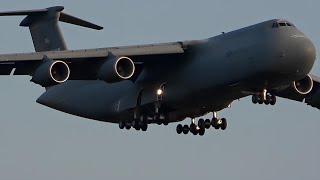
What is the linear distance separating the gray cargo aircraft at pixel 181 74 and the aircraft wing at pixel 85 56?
3 cm

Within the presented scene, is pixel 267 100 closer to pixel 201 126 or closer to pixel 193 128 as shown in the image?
pixel 201 126

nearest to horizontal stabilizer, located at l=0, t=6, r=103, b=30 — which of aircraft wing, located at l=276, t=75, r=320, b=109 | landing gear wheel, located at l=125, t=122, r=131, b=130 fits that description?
landing gear wheel, located at l=125, t=122, r=131, b=130

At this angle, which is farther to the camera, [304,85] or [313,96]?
[313,96]

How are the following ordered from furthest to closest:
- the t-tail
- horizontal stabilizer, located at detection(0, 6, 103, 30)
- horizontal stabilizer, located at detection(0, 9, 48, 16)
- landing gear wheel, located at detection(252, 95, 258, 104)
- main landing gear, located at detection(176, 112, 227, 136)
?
the t-tail → horizontal stabilizer, located at detection(0, 6, 103, 30) → horizontal stabilizer, located at detection(0, 9, 48, 16) → main landing gear, located at detection(176, 112, 227, 136) → landing gear wheel, located at detection(252, 95, 258, 104)

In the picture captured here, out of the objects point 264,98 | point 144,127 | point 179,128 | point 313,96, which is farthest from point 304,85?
point 144,127

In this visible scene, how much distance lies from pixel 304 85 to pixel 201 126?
3.67m

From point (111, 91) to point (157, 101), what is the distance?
2.55 metres

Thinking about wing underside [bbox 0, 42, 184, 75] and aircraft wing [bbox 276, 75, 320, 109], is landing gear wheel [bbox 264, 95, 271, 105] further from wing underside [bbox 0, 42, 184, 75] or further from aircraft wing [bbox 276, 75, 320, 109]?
aircraft wing [bbox 276, 75, 320, 109]

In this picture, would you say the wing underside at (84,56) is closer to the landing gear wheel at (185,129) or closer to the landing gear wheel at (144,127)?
the landing gear wheel at (144,127)

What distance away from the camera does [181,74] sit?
36.2 meters

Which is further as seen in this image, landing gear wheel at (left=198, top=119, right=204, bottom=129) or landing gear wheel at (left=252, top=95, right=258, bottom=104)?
landing gear wheel at (left=198, top=119, right=204, bottom=129)

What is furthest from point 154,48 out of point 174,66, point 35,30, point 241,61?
point 35,30

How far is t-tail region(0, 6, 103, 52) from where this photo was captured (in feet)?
138

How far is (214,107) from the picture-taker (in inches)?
1438
